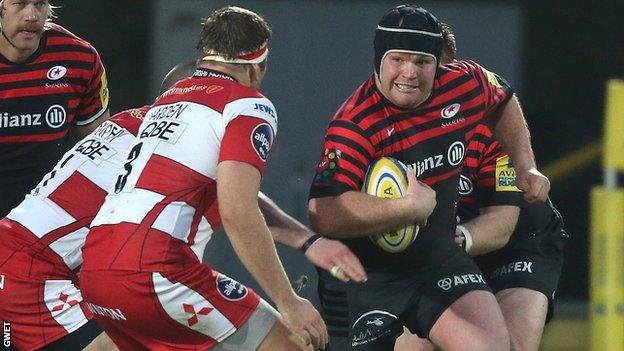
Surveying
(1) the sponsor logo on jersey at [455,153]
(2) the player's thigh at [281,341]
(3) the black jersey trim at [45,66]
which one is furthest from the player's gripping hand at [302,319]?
(3) the black jersey trim at [45,66]

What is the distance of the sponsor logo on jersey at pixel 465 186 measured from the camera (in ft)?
22.3

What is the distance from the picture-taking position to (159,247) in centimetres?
518

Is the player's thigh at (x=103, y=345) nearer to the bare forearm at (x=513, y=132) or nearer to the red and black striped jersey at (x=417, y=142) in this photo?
the red and black striped jersey at (x=417, y=142)

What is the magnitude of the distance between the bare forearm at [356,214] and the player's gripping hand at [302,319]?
80 centimetres

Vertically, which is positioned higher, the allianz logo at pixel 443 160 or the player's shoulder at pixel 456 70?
the player's shoulder at pixel 456 70

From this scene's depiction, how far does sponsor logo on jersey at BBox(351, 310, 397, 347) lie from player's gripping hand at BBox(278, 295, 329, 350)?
1154 millimetres

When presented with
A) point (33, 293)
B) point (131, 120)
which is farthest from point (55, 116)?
point (33, 293)

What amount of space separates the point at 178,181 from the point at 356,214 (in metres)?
0.89

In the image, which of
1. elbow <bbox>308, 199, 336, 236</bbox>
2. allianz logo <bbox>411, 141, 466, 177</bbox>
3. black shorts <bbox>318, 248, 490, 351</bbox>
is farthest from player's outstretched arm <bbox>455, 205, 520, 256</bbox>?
elbow <bbox>308, 199, 336, 236</bbox>

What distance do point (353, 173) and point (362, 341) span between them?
0.83m

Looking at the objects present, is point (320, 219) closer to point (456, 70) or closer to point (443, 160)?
point (443, 160)

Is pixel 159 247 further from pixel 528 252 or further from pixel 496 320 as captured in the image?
pixel 528 252

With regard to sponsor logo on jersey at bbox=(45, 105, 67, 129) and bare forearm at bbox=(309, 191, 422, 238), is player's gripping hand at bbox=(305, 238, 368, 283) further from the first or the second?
sponsor logo on jersey at bbox=(45, 105, 67, 129)

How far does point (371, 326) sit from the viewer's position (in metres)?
6.26
